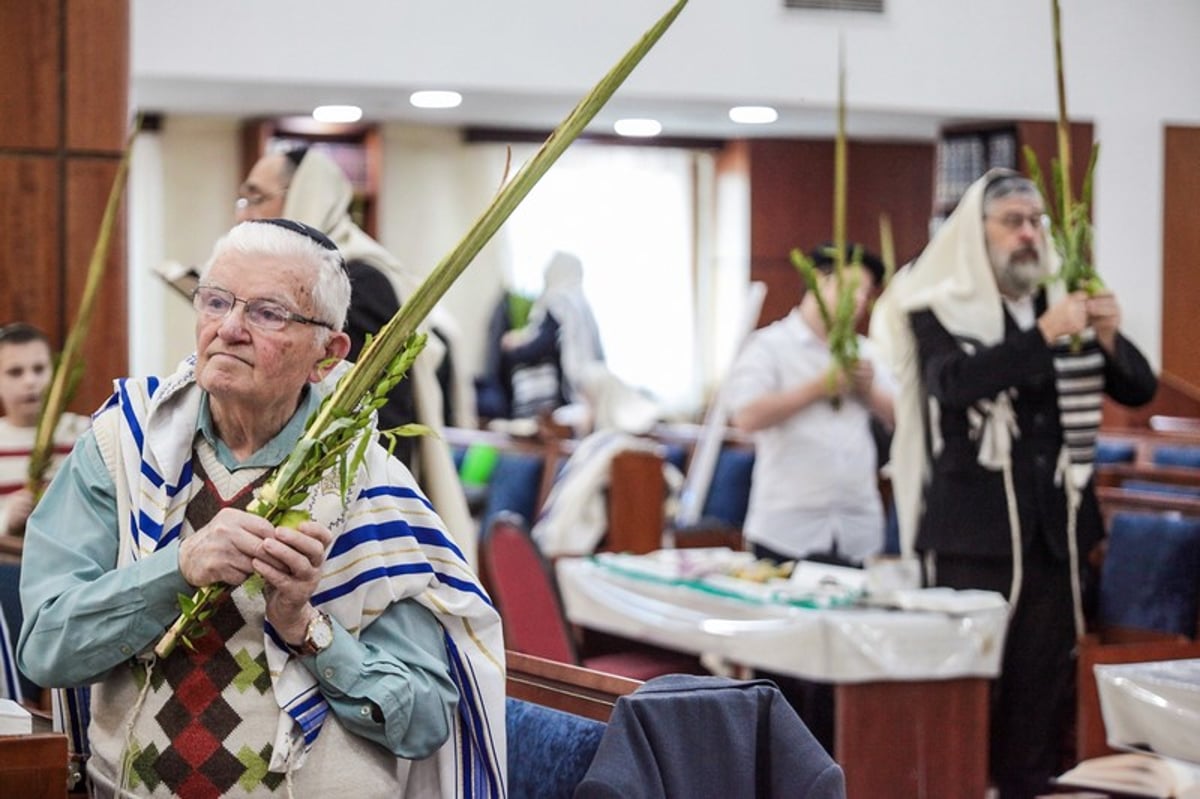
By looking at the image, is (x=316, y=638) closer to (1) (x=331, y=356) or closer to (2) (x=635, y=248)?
(1) (x=331, y=356)

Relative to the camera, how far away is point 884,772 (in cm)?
445

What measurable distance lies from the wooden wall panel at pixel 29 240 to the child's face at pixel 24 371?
0.26 m

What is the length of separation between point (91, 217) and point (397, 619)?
3094 millimetres

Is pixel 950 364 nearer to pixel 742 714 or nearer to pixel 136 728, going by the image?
pixel 742 714

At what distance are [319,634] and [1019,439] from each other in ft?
9.63

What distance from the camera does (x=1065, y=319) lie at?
4426 mm

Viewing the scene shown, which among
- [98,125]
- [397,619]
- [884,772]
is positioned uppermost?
[98,125]

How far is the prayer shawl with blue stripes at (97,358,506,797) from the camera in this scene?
2.07m

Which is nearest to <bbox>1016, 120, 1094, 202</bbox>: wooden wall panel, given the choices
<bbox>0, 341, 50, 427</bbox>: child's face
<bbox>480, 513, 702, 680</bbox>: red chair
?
<bbox>480, 513, 702, 680</bbox>: red chair

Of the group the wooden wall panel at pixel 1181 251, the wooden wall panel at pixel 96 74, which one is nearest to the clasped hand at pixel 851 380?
the wooden wall panel at pixel 96 74

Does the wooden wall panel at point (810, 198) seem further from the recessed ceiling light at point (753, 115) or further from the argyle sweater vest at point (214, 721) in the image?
the argyle sweater vest at point (214, 721)

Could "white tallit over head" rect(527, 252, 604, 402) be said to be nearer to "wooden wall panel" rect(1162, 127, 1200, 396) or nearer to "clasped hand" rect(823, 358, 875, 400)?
"wooden wall panel" rect(1162, 127, 1200, 396)

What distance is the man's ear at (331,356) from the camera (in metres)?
2.17

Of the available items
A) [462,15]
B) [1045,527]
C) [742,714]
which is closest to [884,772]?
[1045,527]
